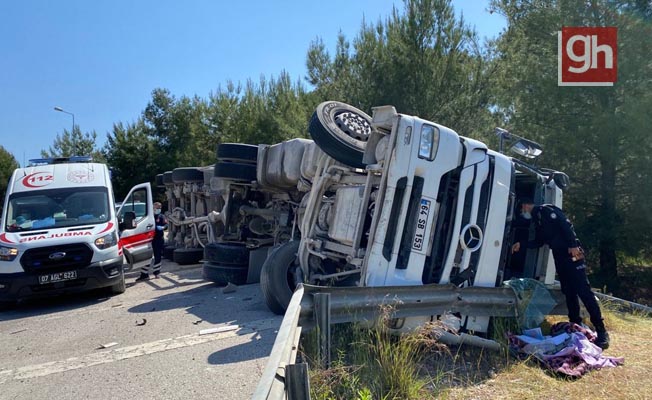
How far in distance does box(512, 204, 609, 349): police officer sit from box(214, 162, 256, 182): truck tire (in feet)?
14.4

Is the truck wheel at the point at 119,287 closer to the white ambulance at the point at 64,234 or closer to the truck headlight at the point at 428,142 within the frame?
the white ambulance at the point at 64,234

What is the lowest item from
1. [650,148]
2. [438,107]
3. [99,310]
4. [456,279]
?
[99,310]

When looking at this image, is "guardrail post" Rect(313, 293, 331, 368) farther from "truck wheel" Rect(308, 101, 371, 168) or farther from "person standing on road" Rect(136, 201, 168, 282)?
"person standing on road" Rect(136, 201, 168, 282)

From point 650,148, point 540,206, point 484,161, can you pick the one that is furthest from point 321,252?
point 650,148

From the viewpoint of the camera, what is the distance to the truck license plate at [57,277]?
25.0ft

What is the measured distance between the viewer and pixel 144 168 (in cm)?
3266

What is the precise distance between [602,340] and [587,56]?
9.93 metres

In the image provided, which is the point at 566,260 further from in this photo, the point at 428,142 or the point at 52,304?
the point at 52,304

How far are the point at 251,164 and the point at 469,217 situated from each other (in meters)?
4.40

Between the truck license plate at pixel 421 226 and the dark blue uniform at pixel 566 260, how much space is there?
1.39 metres

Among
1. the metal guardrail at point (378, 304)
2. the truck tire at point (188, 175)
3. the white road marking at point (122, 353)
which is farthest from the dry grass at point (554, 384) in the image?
the truck tire at point (188, 175)

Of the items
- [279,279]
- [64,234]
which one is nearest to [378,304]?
[279,279]

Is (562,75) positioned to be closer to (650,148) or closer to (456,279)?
(650,148)

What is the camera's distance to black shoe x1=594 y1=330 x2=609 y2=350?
4.70 meters
